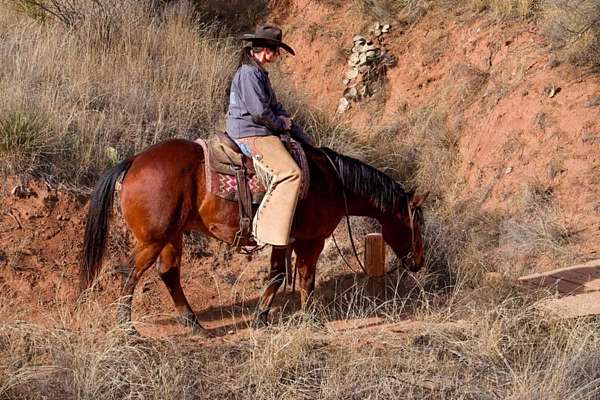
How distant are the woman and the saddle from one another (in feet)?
0.26

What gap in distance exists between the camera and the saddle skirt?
559cm

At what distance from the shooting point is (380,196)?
20.2ft

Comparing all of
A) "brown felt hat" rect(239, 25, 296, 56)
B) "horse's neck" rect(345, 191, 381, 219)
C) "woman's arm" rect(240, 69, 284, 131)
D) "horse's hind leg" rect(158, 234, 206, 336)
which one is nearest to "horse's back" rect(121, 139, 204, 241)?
"horse's hind leg" rect(158, 234, 206, 336)

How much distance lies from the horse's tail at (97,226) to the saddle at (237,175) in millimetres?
744

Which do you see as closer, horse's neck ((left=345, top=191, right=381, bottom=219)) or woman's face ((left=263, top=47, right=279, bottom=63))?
woman's face ((left=263, top=47, right=279, bottom=63))

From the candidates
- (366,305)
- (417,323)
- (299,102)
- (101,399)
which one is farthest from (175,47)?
(101,399)

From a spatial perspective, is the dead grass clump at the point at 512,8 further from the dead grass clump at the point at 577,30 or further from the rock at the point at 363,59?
the rock at the point at 363,59

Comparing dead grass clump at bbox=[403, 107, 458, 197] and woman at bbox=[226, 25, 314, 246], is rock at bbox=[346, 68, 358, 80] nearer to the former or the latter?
dead grass clump at bbox=[403, 107, 458, 197]

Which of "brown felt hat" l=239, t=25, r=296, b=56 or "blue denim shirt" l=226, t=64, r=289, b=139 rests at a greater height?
"brown felt hat" l=239, t=25, r=296, b=56

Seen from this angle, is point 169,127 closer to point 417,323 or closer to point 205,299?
point 205,299

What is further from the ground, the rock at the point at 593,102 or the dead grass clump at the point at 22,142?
the rock at the point at 593,102

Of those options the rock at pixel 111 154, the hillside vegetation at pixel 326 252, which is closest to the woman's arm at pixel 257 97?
the hillside vegetation at pixel 326 252

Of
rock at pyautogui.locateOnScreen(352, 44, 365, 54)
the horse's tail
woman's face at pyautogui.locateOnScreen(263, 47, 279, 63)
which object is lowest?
the horse's tail

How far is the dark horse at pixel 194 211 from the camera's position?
5.49m
